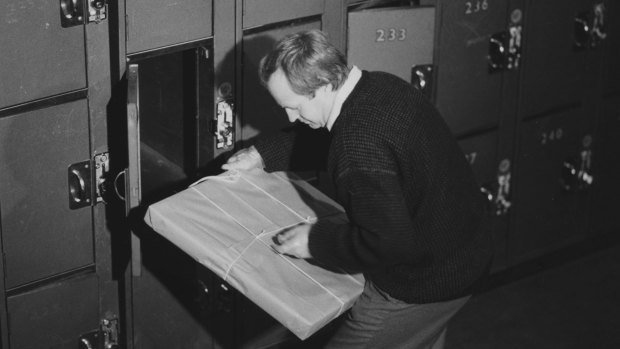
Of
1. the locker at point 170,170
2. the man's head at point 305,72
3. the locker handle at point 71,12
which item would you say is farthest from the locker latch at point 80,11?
the man's head at point 305,72

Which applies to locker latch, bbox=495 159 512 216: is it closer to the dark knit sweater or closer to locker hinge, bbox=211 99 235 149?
locker hinge, bbox=211 99 235 149

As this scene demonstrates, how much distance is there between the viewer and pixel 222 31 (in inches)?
134

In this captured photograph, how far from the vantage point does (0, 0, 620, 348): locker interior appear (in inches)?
124

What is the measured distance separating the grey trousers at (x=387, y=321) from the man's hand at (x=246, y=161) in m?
0.54

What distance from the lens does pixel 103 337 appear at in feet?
11.7

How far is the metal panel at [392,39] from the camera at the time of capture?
3.83 m

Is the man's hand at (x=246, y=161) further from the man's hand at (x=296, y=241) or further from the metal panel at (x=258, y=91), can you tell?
the man's hand at (x=296, y=241)

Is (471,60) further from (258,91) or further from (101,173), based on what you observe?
(101,173)

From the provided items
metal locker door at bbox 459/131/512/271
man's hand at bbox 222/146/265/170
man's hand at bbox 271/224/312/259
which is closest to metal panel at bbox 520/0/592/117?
metal locker door at bbox 459/131/512/271

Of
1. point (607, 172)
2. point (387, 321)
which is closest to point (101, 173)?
point (387, 321)

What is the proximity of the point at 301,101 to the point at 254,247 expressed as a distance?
45 centimetres

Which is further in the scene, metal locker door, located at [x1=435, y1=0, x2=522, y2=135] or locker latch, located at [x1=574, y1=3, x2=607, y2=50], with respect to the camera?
locker latch, located at [x1=574, y1=3, x2=607, y2=50]

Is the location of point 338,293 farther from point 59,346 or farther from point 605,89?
point 605,89

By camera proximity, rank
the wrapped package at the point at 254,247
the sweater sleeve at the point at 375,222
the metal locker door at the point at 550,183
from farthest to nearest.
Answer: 1. the metal locker door at the point at 550,183
2. the wrapped package at the point at 254,247
3. the sweater sleeve at the point at 375,222
